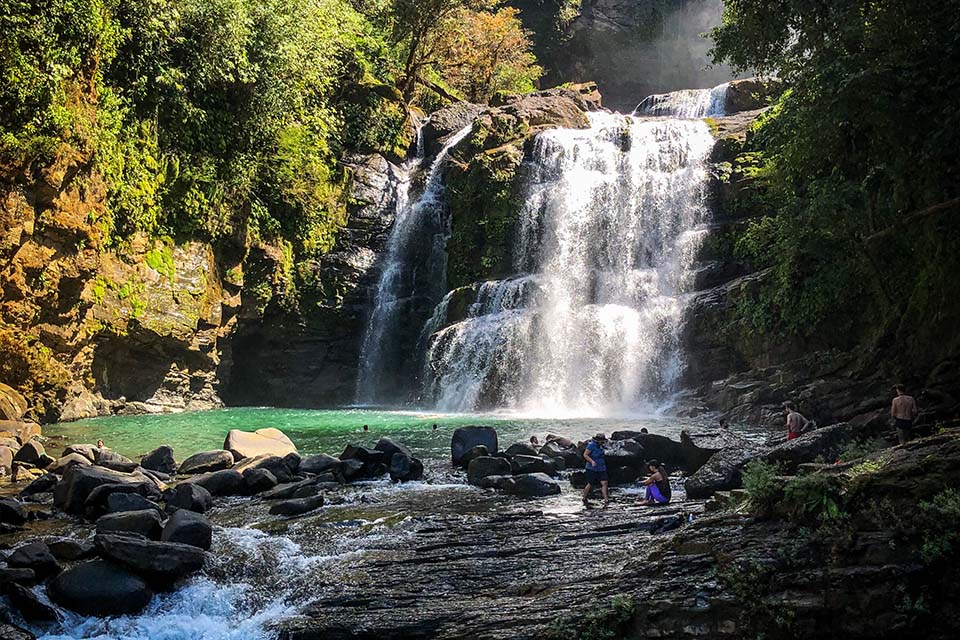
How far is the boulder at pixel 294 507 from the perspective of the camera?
11203 millimetres

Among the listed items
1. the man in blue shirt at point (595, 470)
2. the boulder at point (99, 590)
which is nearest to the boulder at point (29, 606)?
the boulder at point (99, 590)

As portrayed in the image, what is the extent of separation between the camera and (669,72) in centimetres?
5572

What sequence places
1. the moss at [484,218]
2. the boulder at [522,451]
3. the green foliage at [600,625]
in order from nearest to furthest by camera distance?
the green foliage at [600,625], the boulder at [522,451], the moss at [484,218]

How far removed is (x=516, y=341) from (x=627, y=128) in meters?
12.5

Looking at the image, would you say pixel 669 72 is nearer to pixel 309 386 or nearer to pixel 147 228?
pixel 309 386

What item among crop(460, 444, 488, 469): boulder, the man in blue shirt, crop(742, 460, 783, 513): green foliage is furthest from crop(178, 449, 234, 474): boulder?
crop(742, 460, 783, 513): green foliage

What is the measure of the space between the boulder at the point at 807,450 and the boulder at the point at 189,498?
8.67 m

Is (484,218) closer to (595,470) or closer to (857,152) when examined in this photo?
(857,152)

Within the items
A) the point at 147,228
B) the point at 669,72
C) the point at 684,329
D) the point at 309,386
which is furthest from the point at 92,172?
the point at 669,72

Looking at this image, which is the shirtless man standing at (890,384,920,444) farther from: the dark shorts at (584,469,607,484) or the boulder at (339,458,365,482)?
the boulder at (339,458,365,482)

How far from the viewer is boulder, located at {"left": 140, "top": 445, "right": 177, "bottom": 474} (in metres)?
14.5

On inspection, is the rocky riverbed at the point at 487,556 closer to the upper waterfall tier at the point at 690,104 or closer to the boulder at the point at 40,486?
the boulder at the point at 40,486

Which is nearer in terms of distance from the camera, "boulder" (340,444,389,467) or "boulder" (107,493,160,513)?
"boulder" (107,493,160,513)

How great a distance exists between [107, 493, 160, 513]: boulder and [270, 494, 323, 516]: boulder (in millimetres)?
1739
